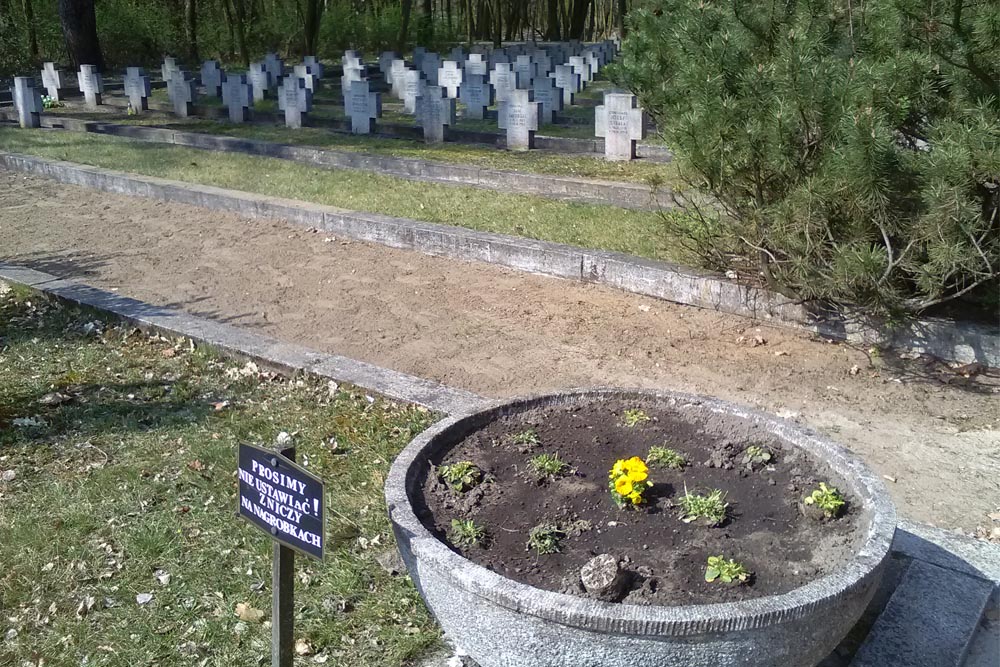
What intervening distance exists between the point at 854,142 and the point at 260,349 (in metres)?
3.58

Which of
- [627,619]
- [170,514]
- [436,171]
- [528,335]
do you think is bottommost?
[170,514]

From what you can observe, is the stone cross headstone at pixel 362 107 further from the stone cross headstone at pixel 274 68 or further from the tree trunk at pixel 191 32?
the tree trunk at pixel 191 32

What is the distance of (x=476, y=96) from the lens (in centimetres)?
1702

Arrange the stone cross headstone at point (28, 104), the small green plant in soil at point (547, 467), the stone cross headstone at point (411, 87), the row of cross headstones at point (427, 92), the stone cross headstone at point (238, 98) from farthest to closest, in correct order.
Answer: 1. the stone cross headstone at point (411, 87)
2. the stone cross headstone at point (238, 98)
3. the stone cross headstone at point (28, 104)
4. the row of cross headstones at point (427, 92)
5. the small green plant in soil at point (547, 467)

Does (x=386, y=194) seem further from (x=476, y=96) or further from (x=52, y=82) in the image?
(x=52, y=82)

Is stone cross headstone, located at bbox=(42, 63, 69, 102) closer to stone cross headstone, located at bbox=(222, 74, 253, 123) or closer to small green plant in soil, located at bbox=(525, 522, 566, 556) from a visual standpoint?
stone cross headstone, located at bbox=(222, 74, 253, 123)

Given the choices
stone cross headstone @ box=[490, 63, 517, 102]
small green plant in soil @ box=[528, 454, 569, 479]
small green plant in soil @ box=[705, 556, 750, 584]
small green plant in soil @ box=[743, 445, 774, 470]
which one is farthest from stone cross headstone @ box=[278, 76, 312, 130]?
small green plant in soil @ box=[705, 556, 750, 584]

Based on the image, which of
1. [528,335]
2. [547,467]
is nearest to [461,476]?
[547,467]

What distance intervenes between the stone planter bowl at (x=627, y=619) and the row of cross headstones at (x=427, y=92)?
9758 millimetres

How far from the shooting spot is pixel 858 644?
11.0 feet

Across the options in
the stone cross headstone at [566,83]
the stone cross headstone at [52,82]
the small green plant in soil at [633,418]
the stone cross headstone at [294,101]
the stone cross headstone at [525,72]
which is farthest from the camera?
the stone cross headstone at [52,82]

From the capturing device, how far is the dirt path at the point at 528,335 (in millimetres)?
4992

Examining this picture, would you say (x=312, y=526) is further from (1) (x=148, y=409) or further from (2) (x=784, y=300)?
(2) (x=784, y=300)

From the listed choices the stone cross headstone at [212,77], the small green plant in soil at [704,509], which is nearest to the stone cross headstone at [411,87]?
the stone cross headstone at [212,77]
